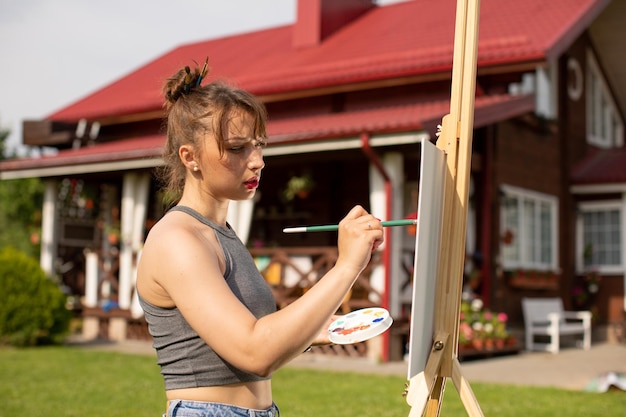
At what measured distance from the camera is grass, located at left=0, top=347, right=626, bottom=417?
685cm

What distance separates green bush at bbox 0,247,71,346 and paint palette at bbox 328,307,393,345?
10881 millimetres

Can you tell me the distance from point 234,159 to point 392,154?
30.0 ft

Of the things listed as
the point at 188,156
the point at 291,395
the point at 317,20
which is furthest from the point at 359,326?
the point at 317,20

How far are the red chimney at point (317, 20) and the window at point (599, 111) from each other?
5020mm

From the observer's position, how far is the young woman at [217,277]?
1855 millimetres

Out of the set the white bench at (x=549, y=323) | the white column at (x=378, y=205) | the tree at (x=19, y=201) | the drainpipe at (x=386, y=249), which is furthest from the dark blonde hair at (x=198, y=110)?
the tree at (x=19, y=201)

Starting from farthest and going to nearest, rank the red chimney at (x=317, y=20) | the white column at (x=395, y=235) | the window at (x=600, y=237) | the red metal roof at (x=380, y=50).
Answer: the red chimney at (x=317, y=20) < the window at (x=600, y=237) < the red metal roof at (x=380, y=50) < the white column at (x=395, y=235)

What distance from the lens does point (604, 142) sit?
17609mm

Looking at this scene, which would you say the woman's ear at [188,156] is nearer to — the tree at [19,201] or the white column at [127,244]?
the white column at [127,244]

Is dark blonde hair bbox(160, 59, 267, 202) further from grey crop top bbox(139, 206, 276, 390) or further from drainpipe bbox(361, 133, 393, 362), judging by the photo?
drainpipe bbox(361, 133, 393, 362)

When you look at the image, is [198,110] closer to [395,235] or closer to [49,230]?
[395,235]

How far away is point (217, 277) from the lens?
1.93 meters

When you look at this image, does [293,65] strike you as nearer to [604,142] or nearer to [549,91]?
[549,91]

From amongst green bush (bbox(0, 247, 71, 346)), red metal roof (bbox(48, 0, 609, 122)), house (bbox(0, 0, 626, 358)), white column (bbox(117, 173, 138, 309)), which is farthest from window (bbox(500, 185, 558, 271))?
green bush (bbox(0, 247, 71, 346))
